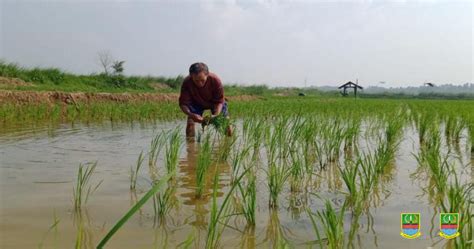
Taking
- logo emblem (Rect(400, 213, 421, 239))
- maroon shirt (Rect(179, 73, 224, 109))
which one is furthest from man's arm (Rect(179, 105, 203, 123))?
logo emblem (Rect(400, 213, 421, 239))

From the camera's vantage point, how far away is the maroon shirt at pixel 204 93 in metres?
4.71

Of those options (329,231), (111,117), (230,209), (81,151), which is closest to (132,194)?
(230,209)

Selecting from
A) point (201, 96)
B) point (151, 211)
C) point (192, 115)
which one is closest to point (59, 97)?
point (201, 96)

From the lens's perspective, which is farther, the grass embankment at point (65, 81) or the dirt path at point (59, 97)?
the grass embankment at point (65, 81)

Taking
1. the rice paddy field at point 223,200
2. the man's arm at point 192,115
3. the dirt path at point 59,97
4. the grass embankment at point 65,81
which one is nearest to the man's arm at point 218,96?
the man's arm at point 192,115

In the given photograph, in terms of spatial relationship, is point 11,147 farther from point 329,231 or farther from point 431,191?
point 431,191

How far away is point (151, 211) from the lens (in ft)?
6.15

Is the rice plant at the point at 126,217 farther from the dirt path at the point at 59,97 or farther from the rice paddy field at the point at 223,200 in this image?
the dirt path at the point at 59,97

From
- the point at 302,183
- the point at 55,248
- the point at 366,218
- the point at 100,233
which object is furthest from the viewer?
the point at 302,183

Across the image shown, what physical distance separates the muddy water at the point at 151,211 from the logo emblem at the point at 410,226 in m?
0.03

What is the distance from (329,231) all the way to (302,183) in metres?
1.13

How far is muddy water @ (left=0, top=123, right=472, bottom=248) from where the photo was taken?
1.52 m

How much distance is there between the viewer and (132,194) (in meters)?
2.18

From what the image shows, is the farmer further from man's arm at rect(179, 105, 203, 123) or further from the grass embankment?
the grass embankment
